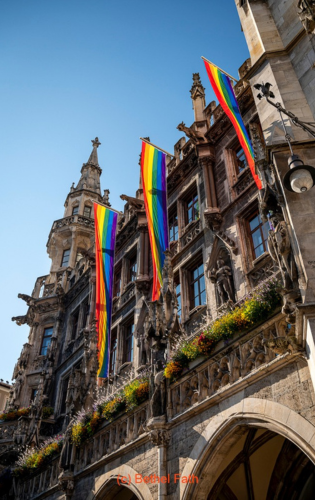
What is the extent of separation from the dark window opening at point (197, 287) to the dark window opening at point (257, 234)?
8.64 feet

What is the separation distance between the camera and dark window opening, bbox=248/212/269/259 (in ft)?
48.2

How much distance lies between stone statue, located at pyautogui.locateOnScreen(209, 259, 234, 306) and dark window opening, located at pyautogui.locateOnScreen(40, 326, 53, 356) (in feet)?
56.1

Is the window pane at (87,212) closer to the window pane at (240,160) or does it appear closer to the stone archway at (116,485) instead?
the window pane at (240,160)

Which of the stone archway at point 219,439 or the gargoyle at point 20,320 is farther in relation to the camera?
the gargoyle at point 20,320

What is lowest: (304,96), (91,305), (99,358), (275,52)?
(99,358)

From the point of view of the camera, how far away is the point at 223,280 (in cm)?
Answer: 1488

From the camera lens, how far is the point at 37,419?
71.3ft

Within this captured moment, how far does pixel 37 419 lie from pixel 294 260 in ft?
56.7

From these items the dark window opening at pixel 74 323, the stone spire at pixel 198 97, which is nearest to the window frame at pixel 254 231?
the stone spire at pixel 198 97

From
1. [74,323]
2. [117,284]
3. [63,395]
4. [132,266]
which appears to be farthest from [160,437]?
[74,323]

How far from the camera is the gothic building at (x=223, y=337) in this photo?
8977 mm

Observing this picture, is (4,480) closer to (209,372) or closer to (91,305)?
(91,305)

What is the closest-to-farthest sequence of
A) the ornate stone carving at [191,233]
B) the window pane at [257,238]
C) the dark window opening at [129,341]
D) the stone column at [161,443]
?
the stone column at [161,443]
the window pane at [257,238]
the ornate stone carving at [191,233]
the dark window opening at [129,341]

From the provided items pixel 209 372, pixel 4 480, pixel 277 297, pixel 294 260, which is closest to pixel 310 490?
pixel 209 372
